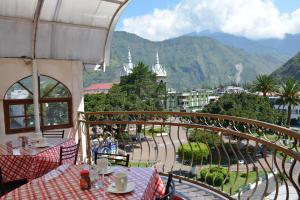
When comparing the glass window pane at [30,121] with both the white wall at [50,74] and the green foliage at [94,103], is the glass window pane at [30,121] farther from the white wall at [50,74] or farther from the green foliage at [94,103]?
the green foliage at [94,103]

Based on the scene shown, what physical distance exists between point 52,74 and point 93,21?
1.50 m

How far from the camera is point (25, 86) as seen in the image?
6918mm

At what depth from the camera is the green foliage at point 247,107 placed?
142ft

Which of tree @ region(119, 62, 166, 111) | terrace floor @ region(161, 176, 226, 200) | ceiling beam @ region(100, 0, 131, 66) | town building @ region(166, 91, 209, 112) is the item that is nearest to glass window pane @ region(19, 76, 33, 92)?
ceiling beam @ region(100, 0, 131, 66)

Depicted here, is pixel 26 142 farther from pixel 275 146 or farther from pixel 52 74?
pixel 275 146

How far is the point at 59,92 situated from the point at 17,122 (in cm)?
113

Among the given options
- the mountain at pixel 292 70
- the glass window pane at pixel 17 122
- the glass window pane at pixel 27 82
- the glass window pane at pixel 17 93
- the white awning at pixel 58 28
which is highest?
the mountain at pixel 292 70

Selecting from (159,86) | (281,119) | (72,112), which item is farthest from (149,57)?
(72,112)

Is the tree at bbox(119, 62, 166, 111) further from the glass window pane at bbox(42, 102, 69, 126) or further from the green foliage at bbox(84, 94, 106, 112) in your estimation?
the glass window pane at bbox(42, 102, 69, 126)

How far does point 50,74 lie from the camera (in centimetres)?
702

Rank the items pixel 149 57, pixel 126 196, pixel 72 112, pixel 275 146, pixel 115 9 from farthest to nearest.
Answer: pixel 149 57
pixel 72 112
pixel 115 9
pixel 275 146
pixel 126 196

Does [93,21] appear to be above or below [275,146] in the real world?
above

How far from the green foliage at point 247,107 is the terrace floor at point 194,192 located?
3982 cm

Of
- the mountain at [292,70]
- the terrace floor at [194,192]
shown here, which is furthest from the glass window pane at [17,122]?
the mountain at [292,70]
